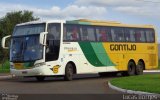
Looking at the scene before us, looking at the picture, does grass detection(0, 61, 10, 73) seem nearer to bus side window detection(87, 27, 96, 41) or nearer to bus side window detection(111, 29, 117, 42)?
bus side window detection(111, 29, 117, 42)

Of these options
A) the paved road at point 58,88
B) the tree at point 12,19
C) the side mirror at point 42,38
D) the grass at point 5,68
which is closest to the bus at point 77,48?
the side mirror at point 42,38

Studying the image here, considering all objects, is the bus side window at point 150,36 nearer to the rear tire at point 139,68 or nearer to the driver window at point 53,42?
the rear tire at point 139,68

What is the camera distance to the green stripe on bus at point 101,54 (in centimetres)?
3234

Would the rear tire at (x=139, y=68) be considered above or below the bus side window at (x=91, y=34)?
below

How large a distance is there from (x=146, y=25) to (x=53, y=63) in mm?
10743

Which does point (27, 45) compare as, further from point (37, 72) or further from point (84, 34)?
point (84, 34)

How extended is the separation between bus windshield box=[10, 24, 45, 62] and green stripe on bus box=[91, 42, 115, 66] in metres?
4.41

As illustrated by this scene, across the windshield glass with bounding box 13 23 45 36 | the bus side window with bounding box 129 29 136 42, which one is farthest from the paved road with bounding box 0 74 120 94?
the bus side window with bounding box 129 29 136 42

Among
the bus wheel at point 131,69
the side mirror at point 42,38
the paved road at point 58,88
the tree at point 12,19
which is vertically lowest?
the paved road at point 58,88

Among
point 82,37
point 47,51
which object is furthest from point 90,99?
point 82,37

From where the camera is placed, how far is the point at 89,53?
3189cm

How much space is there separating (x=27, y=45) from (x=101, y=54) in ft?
19.1

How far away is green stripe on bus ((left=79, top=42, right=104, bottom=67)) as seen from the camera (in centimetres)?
3129

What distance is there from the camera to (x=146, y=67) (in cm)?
3672
